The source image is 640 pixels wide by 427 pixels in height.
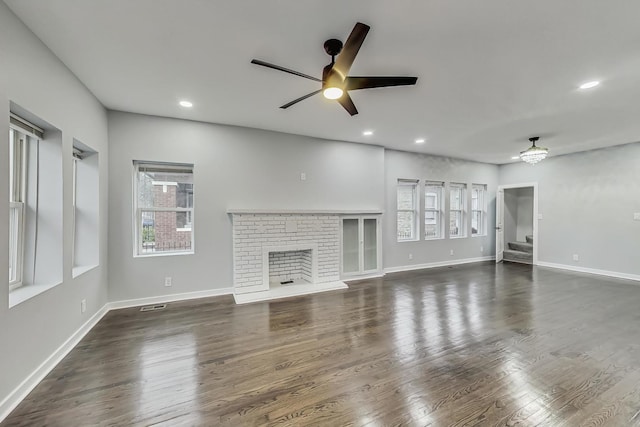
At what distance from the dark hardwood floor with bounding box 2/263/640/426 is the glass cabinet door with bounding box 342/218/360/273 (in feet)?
4.63

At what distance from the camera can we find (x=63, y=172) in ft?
8.21

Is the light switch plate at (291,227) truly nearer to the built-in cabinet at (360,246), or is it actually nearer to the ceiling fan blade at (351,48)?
the built-in cabinet at (360,246)

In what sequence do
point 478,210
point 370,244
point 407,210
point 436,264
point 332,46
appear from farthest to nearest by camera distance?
point 478,210, point 436,264, point 407,210, point 370,244, point 332,46

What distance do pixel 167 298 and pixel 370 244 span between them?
144 inches

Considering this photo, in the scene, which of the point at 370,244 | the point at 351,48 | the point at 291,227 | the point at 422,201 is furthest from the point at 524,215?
the point at 351,48

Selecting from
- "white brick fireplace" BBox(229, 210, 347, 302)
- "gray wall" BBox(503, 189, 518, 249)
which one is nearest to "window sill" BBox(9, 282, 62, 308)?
"white brick fireplace" BBox(229, 210, 347, 302)

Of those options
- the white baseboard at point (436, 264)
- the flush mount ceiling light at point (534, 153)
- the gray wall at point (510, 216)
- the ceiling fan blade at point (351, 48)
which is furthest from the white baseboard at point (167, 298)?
the gray wall at point (510, 216)

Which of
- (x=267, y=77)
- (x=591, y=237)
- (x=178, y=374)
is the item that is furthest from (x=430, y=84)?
(x=591, y=237)

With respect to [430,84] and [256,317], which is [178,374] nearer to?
[256,317]

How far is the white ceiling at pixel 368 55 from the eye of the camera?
1863 millimetres

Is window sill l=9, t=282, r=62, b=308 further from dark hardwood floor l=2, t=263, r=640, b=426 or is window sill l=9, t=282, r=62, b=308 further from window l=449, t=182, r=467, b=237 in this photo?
window l=449, t=182, r=467, b=237

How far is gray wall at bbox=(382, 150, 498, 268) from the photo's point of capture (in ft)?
19.5

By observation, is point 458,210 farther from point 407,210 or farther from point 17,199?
point 17,199

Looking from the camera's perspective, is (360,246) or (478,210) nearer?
(360,246)
